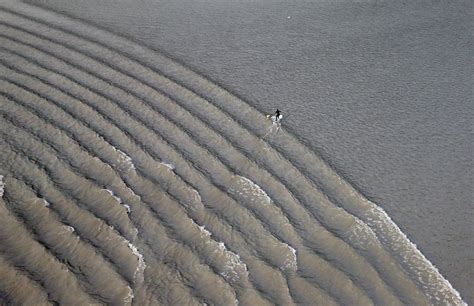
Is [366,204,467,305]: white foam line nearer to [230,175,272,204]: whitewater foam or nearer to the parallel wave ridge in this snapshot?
the parallel wave ridge

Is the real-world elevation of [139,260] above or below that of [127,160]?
below

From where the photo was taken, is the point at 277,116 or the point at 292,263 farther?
the point at 277,116

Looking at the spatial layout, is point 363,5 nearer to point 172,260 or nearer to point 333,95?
point 333,95

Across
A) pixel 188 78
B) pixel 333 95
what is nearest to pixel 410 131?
pixel 333 95

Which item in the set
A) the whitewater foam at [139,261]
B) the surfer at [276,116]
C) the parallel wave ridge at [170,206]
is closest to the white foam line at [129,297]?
the parallel wave ridge at [170,206]

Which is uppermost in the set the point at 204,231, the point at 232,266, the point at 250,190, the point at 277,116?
the point at 277,116

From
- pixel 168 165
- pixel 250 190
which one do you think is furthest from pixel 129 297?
pixel 250 190

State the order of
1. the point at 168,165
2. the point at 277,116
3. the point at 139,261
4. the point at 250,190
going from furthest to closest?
the point at 277,116 → the point at 168,165 → the point at 250,190 → the point at 139,261

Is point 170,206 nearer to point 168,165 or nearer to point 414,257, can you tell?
point 168,165
